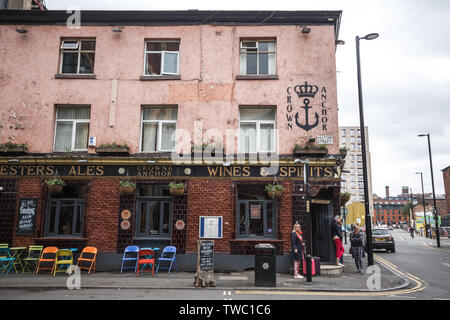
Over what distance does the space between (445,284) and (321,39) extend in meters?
10.2

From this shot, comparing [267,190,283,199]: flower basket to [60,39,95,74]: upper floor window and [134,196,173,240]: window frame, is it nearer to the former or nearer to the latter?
[134,196,173,240]: window frame

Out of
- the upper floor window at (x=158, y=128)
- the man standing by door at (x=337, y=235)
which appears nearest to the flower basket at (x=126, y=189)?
the upper floor window at (x=158, y=128)

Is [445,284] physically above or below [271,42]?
below

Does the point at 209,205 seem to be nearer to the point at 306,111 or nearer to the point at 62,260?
the point at 306,111

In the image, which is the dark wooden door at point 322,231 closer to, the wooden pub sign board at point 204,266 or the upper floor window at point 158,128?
the wooden pub sign board at point 204,266

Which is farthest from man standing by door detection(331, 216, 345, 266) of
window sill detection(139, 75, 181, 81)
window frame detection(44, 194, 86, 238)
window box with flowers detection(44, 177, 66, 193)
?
window box with flowers detection(44, 177, 66, 193)

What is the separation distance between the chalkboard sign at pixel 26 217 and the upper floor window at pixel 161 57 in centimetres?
708

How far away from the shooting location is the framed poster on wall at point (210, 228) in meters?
13.1

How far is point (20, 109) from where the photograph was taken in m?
14.3

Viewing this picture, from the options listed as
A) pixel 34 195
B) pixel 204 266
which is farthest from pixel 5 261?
Answer: pixel 204 266

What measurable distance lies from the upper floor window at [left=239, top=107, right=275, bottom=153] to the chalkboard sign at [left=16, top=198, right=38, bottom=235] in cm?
883

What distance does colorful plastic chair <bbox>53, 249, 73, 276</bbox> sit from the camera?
12.0 metres
